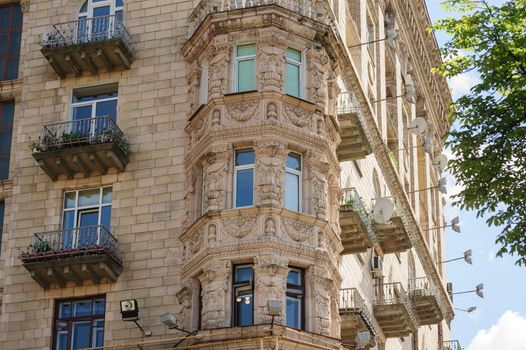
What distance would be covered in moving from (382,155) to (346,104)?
23.7 ft

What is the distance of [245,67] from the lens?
38.4 meters

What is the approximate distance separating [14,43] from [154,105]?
254 inches

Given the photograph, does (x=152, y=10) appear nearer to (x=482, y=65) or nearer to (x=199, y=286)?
(x=199, y=286)

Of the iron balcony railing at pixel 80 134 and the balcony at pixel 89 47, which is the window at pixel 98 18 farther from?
the iron balcony railing at pixel 80 134

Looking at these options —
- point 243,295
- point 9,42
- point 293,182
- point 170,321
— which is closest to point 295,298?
point 243,295

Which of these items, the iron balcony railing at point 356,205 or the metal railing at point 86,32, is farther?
the iron balcony railing at point 356,205

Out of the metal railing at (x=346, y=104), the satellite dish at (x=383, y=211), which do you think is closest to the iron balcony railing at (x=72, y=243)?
the metal railing at (x=346, y=104)

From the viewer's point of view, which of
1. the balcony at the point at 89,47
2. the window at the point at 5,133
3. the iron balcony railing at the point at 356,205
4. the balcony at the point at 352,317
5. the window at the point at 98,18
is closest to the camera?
the balcony at the point at 352,317

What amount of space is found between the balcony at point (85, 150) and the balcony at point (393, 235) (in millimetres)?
11833

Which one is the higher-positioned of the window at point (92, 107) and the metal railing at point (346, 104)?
the metal railing at point (346, 104)

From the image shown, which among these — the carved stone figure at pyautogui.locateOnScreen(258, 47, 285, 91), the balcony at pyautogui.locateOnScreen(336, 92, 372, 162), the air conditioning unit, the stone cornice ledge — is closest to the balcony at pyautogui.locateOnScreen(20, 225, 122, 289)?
the carved stone figure at pyautogui.locateOnScreen(258, 47, 285, 91)

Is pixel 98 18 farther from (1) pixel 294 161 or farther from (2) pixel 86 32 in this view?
(1) pixel 294 161

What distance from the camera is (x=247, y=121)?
37.2 metres

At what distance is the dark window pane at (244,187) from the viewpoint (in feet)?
119
